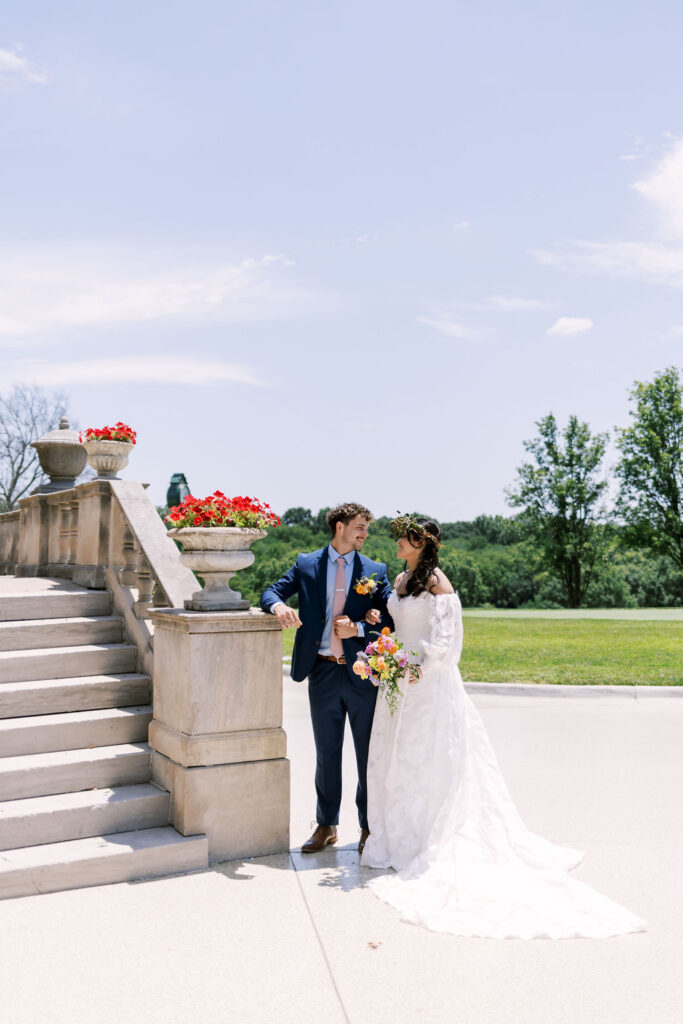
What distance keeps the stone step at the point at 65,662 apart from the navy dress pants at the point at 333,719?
1.85 m

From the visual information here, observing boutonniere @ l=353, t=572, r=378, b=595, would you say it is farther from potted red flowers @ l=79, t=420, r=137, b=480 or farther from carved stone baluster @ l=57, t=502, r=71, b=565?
carved stone baluster @ l=57, t=502, r=71, b=565

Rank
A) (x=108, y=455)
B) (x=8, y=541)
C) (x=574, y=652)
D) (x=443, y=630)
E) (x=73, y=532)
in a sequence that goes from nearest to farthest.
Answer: (x=443, y=630) < (x=108, y=455) < (x=73, y=532) < (x=8, y=541) < (x=574, y=652)

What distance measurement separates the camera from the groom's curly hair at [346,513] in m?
5.32

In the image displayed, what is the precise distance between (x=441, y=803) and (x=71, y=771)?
7.91 ft

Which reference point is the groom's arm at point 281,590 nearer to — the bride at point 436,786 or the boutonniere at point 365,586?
the boutonniere at point 365,586

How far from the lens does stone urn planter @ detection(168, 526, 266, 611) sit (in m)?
5.26

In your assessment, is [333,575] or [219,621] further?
[333,575]

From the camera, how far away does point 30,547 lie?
948 centimetres

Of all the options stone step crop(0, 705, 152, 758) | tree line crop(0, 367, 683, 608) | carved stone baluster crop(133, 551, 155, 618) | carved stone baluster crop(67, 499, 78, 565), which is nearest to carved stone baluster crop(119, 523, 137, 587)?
carved stone baluster crop(133, 551, 155, 618)

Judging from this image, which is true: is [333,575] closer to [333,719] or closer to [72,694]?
[333,719]

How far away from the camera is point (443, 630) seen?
16.6ft

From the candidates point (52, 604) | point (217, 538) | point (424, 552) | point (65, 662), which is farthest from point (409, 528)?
point (52, 604)

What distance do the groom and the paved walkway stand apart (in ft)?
1.27

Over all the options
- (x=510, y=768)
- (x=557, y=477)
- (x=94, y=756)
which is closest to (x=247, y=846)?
(x=94, y=756)
